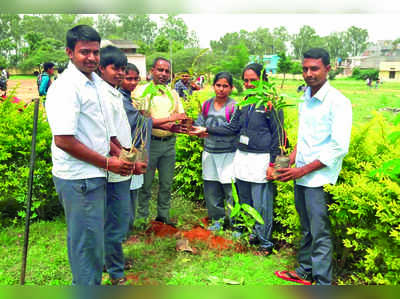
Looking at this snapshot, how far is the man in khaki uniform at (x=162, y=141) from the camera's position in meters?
3.74

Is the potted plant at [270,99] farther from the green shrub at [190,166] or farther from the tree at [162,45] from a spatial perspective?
the tree at [162,45]

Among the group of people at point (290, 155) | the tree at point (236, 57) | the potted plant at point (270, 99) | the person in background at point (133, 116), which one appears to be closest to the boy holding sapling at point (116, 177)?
the person in background at point (133, 116)

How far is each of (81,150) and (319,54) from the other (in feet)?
6.16

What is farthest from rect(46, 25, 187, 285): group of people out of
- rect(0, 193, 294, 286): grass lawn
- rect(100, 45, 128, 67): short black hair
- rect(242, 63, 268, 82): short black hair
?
rect(242, 63, 268, 82): short black hair

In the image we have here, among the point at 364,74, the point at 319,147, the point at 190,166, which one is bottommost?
the point at 190,166

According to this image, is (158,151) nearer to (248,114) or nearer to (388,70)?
(248,114)

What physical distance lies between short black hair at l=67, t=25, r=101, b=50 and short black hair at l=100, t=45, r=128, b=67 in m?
0.56

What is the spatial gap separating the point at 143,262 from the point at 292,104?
2.02 m

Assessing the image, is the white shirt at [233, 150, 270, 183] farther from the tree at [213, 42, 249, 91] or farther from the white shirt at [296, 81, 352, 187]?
the tree at [213, 42, 249, 91]

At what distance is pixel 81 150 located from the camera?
6.76ft

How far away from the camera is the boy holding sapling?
260cm

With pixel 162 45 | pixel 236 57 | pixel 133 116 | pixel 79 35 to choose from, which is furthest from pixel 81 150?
pixel 162 45
